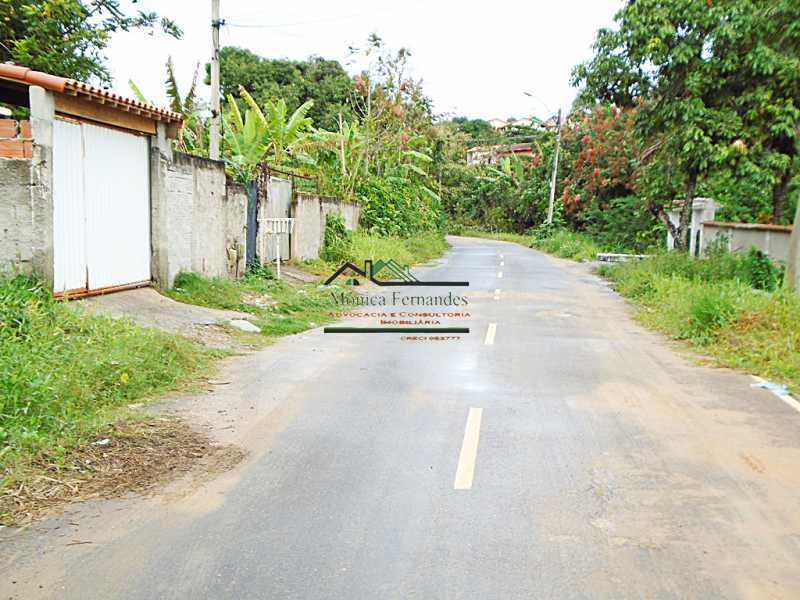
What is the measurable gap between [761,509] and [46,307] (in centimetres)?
768

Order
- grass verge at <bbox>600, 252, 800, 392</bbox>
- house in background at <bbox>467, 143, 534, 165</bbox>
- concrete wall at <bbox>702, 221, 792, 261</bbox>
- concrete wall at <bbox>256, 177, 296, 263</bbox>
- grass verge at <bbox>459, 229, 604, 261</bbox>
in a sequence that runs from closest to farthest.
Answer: grass verge at <bbox>600, 252, 800, 392</bbox>
concrete wall at <bbox>702, 221, 792, 261</bbox>
concrete wall at <bbox>256, 177, 296, 263</bbox>
grass verge at <bbox>459, 229, 604, 261</bbox>
house in background at <bbox>467, 143, 534, 165</bbox>

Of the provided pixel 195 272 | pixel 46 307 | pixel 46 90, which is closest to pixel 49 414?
pixel 46 307

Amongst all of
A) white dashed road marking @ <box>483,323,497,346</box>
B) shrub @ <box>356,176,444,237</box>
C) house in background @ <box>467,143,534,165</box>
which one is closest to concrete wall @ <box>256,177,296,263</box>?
white dashed road marking @ <box>483,323,497,346</box>

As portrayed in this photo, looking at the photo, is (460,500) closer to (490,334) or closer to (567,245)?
(490,334)

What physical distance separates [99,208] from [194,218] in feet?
10.0

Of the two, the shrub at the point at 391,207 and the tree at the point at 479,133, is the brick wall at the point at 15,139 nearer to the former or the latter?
the shrub at the point at 391,207

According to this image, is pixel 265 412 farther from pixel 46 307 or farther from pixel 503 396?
pixel 46 307

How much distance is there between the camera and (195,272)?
13.7m

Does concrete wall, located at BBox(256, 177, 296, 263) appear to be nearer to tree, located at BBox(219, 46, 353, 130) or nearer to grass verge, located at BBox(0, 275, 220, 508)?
grass verge, located at BBox(0, 275, 220, 508)

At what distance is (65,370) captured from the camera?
7.02 meters

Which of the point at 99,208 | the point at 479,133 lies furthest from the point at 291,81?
the point at 99,208

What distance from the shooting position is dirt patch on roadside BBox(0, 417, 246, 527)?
16.2 ft

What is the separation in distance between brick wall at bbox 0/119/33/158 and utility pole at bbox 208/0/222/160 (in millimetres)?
7244

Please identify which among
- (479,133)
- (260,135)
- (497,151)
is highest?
(479,133)
